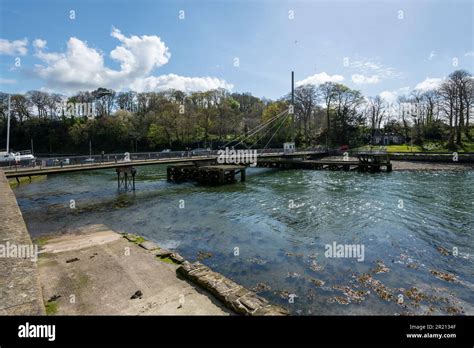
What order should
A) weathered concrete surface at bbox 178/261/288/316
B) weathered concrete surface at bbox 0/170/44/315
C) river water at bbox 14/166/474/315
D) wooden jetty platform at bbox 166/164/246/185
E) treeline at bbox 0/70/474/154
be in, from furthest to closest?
treeline at bbox 0/70/474/154 → wooden jetty platform at bbox 166/164/246/185 → river water at bbox 14/166/474/315 → weathered concrete surface at bbox 178/261/288/316 → weathered concrete surface at bbox 0/170/44/315

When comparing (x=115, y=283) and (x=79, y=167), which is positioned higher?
(x=79, y=167)

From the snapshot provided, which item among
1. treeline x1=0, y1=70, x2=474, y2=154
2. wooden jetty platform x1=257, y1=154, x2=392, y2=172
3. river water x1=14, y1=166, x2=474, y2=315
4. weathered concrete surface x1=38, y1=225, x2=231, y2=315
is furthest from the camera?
treeline x1=0, y1=70, x2=474, y2=154

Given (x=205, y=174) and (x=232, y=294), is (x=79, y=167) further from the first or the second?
(x=232, y=294)

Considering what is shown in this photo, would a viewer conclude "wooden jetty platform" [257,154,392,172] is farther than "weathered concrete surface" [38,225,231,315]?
Yes

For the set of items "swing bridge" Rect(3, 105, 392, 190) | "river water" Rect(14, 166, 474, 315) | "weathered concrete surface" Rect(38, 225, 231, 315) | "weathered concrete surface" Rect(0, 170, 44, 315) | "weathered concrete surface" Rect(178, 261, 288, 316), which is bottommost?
"river water" Rect(14, 166, 474, 315)

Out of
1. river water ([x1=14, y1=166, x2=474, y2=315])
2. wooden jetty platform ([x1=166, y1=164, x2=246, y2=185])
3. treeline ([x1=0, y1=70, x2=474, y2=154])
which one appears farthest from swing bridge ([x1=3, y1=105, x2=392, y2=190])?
treeline ([x1=0, y1=70, x2=474, y2=154])

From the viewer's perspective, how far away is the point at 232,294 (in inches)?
267

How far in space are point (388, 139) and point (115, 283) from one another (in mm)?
72180

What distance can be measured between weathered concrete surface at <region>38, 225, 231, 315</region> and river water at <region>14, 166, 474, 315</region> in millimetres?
2023

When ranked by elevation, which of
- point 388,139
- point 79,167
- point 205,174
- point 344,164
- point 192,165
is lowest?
point 205,174

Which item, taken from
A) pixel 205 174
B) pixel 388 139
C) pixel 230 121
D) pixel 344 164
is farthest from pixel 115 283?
pixel 388 139

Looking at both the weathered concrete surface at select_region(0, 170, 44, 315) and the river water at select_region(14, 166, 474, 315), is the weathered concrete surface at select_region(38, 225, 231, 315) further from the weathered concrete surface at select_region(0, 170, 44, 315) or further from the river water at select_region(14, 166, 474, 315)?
the river water at select_region(14, 166, 474, 315)

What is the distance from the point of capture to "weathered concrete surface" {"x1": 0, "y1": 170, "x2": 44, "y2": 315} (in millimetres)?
4432

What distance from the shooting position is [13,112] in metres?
85.6
